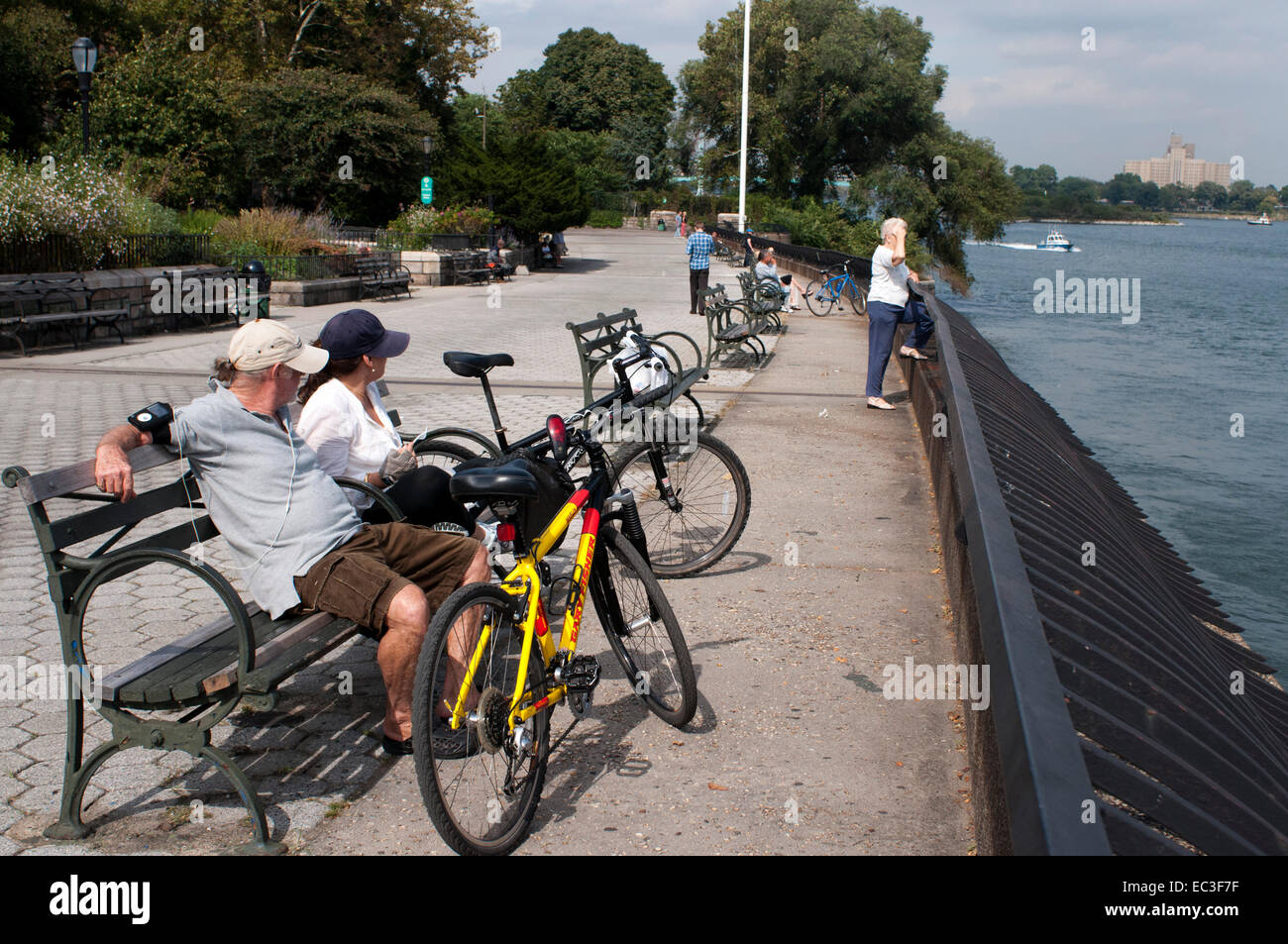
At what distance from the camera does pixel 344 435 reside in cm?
470

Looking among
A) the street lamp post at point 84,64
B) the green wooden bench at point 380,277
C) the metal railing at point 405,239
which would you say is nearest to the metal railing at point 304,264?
the green wooden bench at point 380,277

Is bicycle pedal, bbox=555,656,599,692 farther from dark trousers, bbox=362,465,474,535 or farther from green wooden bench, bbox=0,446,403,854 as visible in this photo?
dark trousers, bbox=362,465,474,535

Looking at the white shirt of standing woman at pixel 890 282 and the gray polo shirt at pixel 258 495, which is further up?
the white shirt of standing woman at pixel 890 282

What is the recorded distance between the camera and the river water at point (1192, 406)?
15.2 meters

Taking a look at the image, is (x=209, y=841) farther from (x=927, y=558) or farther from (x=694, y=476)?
(x=927, y=558)

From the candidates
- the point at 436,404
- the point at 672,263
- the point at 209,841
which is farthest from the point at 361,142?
the point at 209,841

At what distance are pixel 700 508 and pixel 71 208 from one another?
14954 millimetres

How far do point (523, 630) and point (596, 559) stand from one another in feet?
2.00

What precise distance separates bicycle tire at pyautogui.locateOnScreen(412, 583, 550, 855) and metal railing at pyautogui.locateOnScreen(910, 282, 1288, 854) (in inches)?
54.7

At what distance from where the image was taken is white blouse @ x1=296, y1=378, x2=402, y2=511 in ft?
15.2

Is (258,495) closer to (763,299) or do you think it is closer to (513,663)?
(513,663)

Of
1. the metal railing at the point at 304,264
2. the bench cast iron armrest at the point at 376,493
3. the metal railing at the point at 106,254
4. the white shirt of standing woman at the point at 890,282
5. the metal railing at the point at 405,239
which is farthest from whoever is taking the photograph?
the metal railing at the point at 405,239

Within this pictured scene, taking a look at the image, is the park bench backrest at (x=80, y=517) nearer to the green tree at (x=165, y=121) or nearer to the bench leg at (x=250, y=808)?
the bench leg at (x=250, y=808)

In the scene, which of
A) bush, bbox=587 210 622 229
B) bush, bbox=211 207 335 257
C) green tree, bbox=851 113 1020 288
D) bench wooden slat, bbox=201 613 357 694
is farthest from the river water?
bush, bbox=587 210 622 229
